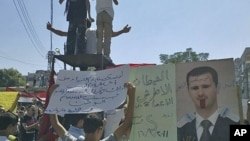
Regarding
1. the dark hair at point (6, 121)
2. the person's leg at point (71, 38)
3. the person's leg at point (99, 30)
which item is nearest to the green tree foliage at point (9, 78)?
the person's leg at point (71, 38)

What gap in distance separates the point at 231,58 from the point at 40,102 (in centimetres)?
943

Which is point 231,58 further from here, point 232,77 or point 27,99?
point 27,99

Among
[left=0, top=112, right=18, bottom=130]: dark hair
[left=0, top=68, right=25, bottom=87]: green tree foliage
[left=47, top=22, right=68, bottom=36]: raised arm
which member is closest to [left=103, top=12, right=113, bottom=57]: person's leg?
[left=47, top=22, right=68, bottom=36]: raised arm

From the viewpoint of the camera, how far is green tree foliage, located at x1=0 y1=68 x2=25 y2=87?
80.7 metres

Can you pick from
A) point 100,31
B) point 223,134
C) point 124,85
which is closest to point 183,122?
point 223,134

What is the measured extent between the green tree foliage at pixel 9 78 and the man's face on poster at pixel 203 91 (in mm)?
79524

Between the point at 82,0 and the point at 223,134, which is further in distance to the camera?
the point at 82,0

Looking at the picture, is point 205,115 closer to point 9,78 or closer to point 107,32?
point 107,32

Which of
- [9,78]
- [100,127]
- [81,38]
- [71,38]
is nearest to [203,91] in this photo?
[100,127]

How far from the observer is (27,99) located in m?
15.3

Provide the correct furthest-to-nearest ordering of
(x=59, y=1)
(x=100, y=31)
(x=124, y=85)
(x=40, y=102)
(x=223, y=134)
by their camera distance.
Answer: (x=40, y=102)
(x=59, y=1)
(x=100, y=31)
(x=124, y=85)
(x=223, y=134)

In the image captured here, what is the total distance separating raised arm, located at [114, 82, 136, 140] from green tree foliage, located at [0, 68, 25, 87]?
79077 millimetres

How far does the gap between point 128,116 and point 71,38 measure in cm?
276

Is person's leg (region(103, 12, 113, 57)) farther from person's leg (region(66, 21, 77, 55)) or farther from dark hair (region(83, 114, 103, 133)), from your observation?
dark hair (region(83, 114, 103, 133))
